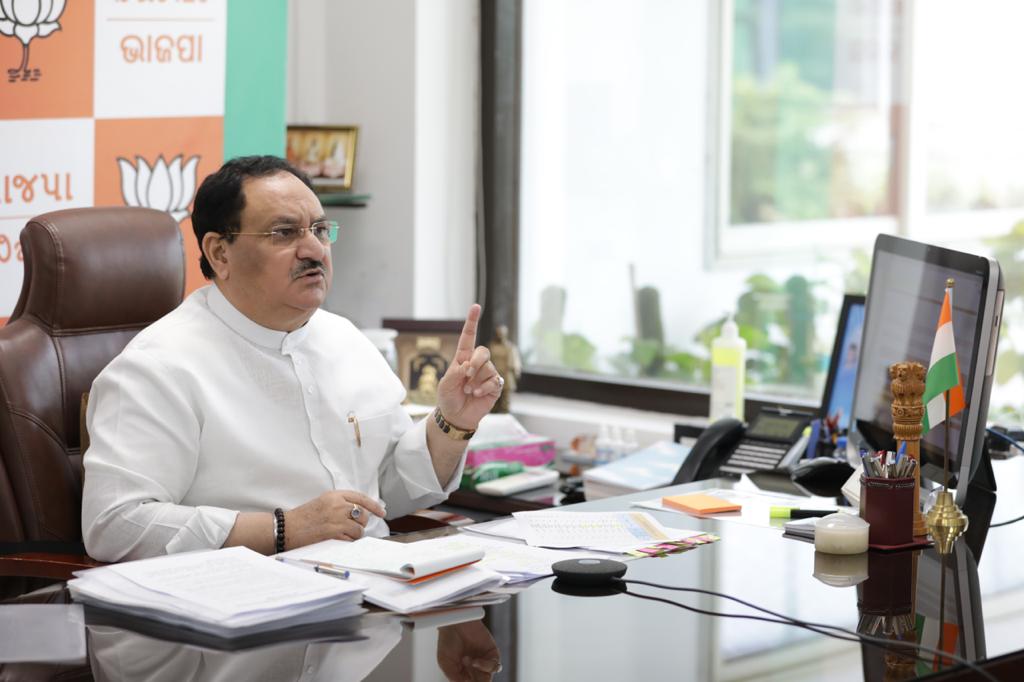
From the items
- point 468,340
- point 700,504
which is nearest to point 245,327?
point 468,340

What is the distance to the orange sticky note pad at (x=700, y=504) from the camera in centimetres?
201

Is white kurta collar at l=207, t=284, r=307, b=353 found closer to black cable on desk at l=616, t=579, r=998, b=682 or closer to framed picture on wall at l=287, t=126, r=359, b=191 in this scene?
black cable on desk at l=616, t=579, r=998, b=682

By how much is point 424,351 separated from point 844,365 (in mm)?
1202

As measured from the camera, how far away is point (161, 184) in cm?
300

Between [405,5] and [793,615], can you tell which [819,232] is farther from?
[793,615]

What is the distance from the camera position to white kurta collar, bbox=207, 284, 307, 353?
2186mm

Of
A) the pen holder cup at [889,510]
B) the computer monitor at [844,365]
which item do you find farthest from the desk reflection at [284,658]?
the computer monitor at [844,365]

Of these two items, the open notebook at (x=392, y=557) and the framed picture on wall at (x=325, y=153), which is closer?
the open notebook at (x=392, y=557)

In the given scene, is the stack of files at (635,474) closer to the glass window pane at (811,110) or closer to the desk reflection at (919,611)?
the glass window pane at (811,110)

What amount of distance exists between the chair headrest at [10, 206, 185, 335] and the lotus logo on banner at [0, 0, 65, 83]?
620mm

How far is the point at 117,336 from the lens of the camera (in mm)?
2359

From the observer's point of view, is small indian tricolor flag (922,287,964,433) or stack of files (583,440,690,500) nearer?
small indian tricolor flag (922,287,964,433)

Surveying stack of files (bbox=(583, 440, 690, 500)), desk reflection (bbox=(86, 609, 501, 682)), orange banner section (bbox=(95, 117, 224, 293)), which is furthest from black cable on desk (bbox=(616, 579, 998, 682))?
orange banner section (bbox=(95, 117, 224, 293))

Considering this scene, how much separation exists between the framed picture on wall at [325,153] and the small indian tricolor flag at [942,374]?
216cm
